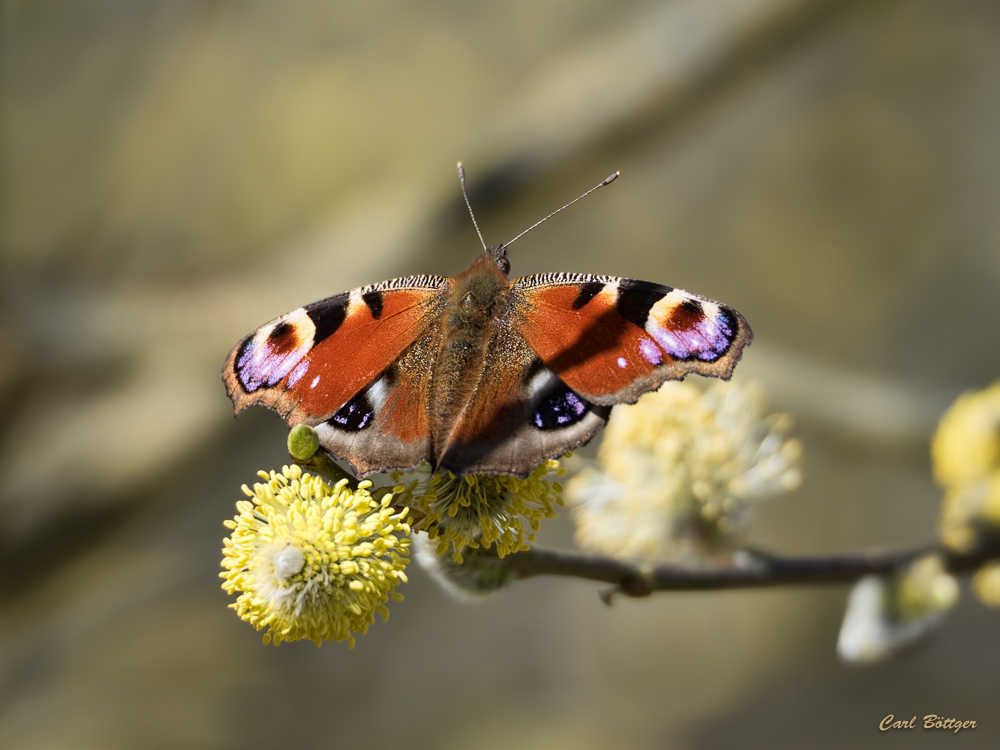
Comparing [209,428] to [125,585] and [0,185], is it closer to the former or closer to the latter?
[125,585]

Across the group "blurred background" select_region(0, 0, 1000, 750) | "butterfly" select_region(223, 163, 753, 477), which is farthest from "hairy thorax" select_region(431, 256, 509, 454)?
"blurred background" select_region(0, 0, 1000, 750)

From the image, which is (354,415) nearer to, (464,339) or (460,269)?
(464,339)

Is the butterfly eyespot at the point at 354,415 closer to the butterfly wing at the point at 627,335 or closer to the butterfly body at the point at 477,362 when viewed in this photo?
the butterfly body at the point at 477,362

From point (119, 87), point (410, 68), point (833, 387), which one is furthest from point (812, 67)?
point (119, 87)

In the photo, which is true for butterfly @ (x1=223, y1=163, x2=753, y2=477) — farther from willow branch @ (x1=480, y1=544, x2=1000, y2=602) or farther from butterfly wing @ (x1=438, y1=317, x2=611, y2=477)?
willow branch @ (x1=480, y1=544, x2=1000, y2=602)

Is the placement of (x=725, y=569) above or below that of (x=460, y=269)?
above

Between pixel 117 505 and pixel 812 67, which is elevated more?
pixel 117 505

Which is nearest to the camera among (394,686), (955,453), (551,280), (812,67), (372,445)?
(372,445)

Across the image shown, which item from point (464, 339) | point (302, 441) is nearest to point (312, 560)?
point (302, 441)
